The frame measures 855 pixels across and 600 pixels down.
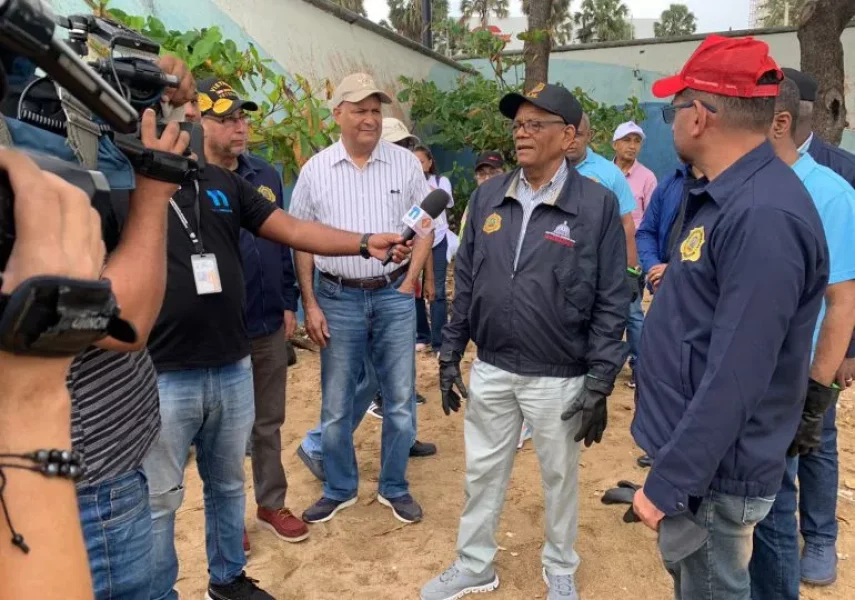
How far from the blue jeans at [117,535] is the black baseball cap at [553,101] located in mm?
2145

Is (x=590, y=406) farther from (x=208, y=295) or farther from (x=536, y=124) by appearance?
(x=208, y=295)

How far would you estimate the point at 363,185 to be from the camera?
364cm

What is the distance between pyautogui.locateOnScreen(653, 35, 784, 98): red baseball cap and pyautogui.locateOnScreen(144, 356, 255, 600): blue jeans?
198 centimetres

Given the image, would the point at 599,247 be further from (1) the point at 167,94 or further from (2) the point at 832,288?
(1) the point at 167,94

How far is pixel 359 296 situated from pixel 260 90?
3285 mm

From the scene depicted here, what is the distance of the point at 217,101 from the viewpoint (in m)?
3.16

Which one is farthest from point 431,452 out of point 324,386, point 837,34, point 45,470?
point 837,34

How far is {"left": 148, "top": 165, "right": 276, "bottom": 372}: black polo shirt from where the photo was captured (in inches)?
97.1

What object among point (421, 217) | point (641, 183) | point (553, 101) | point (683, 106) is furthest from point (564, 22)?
point (683, 106)

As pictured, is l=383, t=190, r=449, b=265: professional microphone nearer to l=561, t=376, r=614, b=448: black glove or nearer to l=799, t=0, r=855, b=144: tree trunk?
l=561, t=376, r=614, b=448: black glove

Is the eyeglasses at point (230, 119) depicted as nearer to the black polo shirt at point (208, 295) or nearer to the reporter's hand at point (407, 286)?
the black polo shirt at point (208, 295)

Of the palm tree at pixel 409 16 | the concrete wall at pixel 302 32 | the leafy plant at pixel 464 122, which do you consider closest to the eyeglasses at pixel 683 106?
the concrete wall at pixel 302 32

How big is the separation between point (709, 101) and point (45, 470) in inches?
76.4

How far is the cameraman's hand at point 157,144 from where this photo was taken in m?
1.52
